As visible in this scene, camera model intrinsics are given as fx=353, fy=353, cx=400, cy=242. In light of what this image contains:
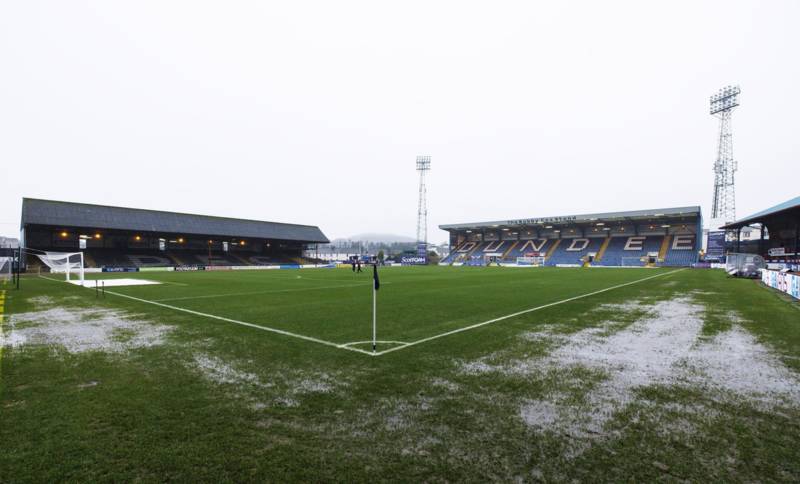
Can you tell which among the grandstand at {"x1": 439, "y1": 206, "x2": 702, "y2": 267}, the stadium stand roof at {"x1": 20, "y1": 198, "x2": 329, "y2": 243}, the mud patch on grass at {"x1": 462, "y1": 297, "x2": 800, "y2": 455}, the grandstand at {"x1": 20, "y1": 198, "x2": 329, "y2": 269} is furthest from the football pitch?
the grandstand at {"x1": 439, "y1": 206, "x2": 702, "y2": 267}

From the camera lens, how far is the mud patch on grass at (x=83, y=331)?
7.75 m

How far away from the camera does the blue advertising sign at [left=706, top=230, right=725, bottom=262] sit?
51094 mm

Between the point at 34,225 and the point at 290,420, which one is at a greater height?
the point at 34,225

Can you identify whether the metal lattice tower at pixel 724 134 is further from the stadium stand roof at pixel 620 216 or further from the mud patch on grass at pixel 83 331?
the mud patch on grass at pixel 83 331

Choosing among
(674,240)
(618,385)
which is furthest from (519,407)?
(674,240)

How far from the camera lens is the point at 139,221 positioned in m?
52.9

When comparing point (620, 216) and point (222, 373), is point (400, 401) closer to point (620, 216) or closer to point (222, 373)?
point (222, 373)

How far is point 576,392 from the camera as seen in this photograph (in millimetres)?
4992

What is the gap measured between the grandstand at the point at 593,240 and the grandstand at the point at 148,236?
124ft

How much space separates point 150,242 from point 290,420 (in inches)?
2655

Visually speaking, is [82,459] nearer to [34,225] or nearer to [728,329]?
[728,329]

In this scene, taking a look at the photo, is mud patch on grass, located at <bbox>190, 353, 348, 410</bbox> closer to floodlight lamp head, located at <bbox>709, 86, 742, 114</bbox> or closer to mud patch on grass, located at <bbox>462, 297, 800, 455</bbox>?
mud patch on grass, located at <bbox>462, 297, 800, 455</bbox>

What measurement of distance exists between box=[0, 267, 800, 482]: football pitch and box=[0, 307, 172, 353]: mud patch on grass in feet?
0.31

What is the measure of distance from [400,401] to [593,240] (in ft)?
259
